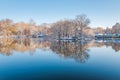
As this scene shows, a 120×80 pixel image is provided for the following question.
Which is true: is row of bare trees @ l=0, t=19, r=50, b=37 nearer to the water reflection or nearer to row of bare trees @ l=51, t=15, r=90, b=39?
row of bare trees @ l=51, t=15, r=90, b=39

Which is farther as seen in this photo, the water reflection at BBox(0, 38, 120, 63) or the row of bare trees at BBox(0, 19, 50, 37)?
the row of bare trees at BBox(0, 19, 50, 37)

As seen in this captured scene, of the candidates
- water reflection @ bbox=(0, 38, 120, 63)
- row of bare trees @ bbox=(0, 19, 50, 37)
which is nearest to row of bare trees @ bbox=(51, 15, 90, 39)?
water reflection @ bbox=(0, 38, 120, 63)

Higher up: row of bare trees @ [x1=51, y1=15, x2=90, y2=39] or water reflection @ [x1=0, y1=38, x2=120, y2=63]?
row of bare trees @ [x1=51, y1=15, x2=90, y2=39]

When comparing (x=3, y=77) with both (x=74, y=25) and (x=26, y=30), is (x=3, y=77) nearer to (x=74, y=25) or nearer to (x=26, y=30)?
(x=74, y=25)

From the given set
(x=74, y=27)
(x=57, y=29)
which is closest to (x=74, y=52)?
(x=74, y=27)

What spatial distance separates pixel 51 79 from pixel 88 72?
7.63 ft

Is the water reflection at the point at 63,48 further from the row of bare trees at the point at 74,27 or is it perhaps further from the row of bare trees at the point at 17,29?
the row of bare trees at the point at 17,29

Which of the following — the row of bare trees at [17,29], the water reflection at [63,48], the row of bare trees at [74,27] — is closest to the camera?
the water reflection at [63,48]

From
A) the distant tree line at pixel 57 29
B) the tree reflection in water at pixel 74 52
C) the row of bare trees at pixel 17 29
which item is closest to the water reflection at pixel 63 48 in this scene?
the tree reflection in water at pixel 74 52

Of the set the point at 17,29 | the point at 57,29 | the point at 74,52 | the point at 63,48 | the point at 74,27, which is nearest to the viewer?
the point at 74,52

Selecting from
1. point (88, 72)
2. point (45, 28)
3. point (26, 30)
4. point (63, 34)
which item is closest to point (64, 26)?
point (63, 34)

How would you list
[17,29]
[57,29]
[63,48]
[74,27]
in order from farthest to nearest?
[17,29] → [57,29] → [74,27] → [63,48]

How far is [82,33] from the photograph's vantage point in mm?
56938

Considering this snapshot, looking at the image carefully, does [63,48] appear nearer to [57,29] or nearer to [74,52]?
[74,52]
